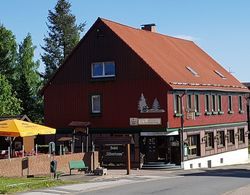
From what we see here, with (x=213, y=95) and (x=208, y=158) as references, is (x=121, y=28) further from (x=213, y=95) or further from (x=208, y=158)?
(x=208, y=158)

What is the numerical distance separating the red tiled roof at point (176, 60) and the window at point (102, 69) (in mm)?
2227

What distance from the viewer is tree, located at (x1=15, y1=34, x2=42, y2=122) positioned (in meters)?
59.5

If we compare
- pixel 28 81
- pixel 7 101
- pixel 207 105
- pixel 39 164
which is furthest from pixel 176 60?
pixel 28 81

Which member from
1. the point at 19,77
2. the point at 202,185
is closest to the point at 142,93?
the point at 202,185

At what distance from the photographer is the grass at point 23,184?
73.8ft

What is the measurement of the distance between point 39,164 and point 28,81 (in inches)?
1220

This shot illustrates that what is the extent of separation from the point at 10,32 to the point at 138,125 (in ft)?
77.8

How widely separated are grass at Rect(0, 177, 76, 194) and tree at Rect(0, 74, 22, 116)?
28086mm

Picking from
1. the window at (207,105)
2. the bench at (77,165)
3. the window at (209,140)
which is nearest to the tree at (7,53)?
the window at (207,105)

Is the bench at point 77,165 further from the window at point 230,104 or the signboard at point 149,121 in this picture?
the window at point 230,104

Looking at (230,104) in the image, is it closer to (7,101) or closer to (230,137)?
(230,137)

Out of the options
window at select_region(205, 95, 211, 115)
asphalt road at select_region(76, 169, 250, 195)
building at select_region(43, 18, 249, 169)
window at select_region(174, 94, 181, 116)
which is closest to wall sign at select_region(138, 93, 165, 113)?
building at select_region(43, 18, 249, 169)

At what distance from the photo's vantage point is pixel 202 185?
24.9 m

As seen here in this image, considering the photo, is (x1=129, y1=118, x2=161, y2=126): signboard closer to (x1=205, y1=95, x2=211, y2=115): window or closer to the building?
the building
